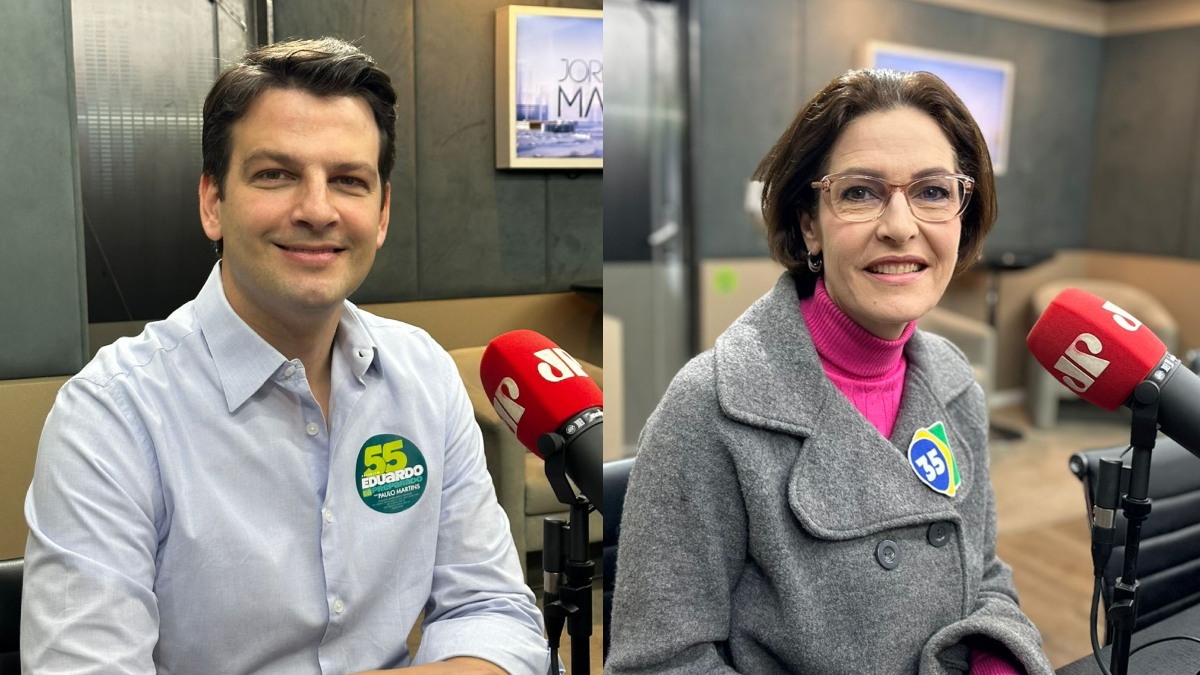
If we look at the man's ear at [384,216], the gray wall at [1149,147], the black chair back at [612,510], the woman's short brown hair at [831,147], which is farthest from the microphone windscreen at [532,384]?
the gray wall at [1149,147]

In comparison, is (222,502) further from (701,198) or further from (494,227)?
(701,198)

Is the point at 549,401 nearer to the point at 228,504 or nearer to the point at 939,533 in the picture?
the point at 228,504

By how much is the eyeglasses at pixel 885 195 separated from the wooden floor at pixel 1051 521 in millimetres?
1447

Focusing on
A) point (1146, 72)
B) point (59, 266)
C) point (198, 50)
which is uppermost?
point (1146, 72)

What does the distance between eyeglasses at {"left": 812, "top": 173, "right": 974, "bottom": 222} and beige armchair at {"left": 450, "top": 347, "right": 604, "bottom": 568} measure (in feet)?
1.77

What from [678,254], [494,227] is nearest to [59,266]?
[494,227]

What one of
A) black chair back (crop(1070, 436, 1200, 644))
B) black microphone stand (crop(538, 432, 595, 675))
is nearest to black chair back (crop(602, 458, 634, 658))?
black microphone stand (crop(538, 432, 595, 675))

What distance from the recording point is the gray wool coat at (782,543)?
3.20 ft

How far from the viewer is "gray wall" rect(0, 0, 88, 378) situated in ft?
1.78

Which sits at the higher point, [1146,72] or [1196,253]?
[1146,72]

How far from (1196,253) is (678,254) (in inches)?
143

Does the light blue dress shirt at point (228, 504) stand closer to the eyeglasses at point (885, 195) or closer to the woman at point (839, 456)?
the woman at point (839, 456)

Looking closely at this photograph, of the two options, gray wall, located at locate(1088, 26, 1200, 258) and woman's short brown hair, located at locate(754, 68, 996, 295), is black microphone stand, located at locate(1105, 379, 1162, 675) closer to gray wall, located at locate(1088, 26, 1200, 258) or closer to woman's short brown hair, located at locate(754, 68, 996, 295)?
woman's short brown hair, located at locate(754, 68, 996, 295)

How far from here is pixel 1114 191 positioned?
21.9 feet
